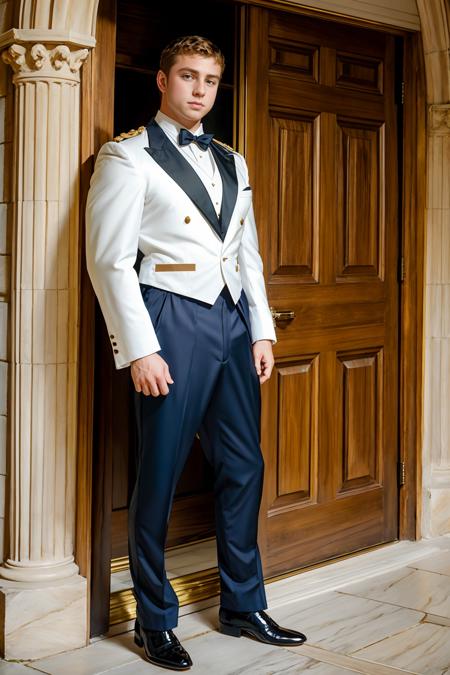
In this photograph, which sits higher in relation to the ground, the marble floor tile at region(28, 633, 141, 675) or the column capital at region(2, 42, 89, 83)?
the column capital at region(2, 42, 89, 83)

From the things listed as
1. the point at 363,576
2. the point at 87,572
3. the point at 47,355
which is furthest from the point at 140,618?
the point at 363,576

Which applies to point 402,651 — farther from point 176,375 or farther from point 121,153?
point 121,153

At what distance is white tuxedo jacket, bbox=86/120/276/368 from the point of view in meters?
2.75

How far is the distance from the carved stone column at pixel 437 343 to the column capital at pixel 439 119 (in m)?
0.01

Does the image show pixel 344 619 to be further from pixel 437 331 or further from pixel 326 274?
pixel 437 331

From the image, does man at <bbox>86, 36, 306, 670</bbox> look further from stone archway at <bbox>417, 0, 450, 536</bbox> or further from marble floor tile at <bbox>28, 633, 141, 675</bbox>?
stone archway at <bbox>417, 0, 450, 536</bbox>

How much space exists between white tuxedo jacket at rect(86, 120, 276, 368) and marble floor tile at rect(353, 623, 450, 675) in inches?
42.8

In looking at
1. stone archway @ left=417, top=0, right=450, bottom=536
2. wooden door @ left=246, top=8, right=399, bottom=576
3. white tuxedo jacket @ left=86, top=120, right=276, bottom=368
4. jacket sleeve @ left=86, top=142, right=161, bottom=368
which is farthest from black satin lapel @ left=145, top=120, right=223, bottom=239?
stone archway @ left=417, top=0, right=450, bottom=536

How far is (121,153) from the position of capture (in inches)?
110

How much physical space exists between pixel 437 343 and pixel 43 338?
1.90m

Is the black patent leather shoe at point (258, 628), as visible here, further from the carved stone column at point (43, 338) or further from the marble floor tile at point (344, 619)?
the carved stone column at point (43, 338)

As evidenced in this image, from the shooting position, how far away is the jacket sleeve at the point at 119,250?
8.98ft

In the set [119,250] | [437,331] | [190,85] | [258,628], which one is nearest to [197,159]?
[190,85]

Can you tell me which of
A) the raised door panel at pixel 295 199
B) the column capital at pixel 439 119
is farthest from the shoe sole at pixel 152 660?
the column capital at pixel 439 119
